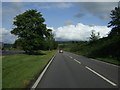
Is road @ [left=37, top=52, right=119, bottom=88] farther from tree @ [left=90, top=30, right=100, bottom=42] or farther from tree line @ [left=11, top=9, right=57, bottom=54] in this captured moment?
tree @ [left=90, top=30, right=100, bottom=42]

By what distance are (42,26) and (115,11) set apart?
3547 cm

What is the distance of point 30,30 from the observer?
43438 mm

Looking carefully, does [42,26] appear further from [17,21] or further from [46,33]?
[17,21]

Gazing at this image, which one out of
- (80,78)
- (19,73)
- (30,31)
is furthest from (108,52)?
(80,78)

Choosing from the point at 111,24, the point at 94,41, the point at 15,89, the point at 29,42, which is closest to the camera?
the point at 15,89

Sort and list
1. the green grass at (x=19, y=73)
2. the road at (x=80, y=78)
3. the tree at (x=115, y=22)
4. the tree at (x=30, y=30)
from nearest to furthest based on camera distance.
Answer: the road at (x=80, y=78) → the green grass at (x=19, y=73) → the tree at (x=30, y=30) → the tree at (x=115, y=22)

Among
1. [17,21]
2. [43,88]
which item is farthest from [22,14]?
[43,88]

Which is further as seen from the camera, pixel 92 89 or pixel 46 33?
pixel 46 33

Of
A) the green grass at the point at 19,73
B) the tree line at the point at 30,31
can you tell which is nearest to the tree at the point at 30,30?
the tree line at the point at 30,31

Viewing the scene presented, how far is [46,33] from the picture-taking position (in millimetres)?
44938

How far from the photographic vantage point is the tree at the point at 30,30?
1630 inches

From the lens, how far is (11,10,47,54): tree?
136ft

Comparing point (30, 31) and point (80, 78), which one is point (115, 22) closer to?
point (30, 31)

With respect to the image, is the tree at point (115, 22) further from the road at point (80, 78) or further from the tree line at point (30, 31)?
the road at point (80, 78)
